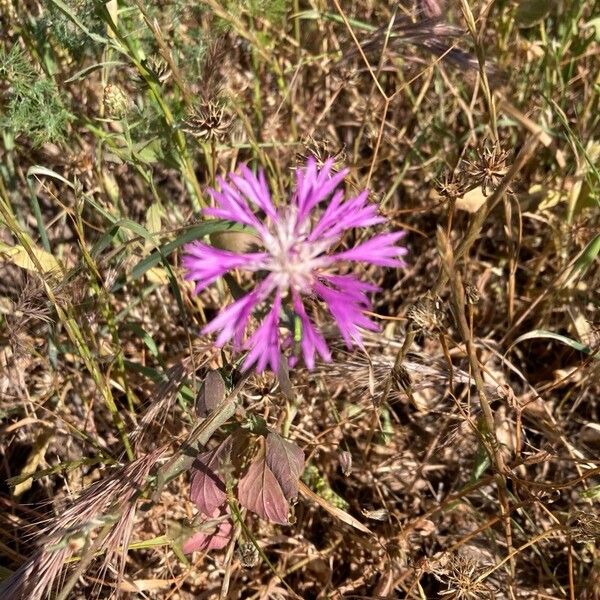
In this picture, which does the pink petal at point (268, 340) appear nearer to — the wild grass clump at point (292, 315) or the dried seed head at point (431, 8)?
the wild grass clump at point (292, 315)

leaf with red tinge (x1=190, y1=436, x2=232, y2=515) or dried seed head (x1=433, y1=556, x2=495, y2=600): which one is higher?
leaf with red tinge (x1=190, y1=436, x2=232, y2=515)

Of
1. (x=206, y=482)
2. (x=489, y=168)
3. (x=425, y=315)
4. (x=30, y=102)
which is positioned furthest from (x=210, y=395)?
(x=30, y=102)

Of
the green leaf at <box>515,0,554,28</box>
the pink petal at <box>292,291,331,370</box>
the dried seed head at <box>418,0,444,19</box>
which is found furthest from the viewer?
the green leaf at <box>515,0,554,28</box>

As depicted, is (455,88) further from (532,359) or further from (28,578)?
(28,578)

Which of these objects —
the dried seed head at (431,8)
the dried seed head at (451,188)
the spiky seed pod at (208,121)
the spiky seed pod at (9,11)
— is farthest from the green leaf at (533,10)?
the spiky seed pod at (9,11)

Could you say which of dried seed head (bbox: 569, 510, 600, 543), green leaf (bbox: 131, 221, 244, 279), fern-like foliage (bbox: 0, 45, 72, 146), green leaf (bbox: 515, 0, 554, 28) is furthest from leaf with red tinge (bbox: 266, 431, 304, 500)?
green leaf (bbox: 515, 0, 554, 28)

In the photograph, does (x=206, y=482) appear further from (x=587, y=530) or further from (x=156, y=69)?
(x=156, y=69)

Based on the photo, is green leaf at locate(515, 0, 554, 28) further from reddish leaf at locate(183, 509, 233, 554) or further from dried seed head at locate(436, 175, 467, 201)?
reddish leaf at locate(183, 509, 233, 554)
